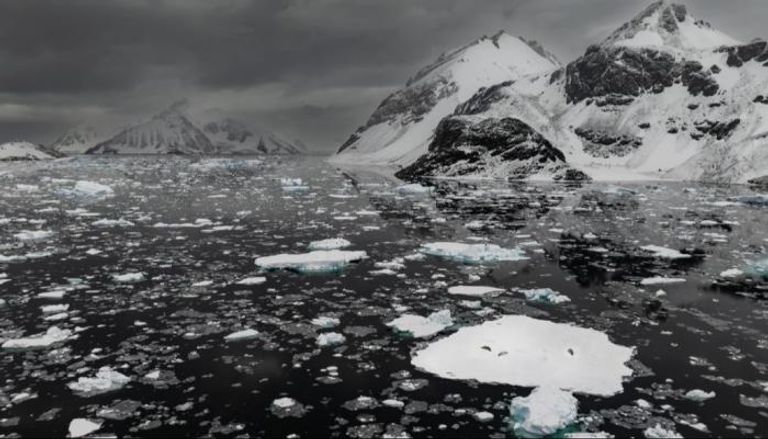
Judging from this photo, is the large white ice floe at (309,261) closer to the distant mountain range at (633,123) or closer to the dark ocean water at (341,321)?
the dark ocean water at (341,321)

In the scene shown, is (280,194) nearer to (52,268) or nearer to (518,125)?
(52,268)

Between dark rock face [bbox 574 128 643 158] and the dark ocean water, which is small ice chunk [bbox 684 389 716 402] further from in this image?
dark rock face [bbox 574 128 643 158]

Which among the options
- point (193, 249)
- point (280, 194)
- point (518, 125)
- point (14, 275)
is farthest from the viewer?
point (518, 125)

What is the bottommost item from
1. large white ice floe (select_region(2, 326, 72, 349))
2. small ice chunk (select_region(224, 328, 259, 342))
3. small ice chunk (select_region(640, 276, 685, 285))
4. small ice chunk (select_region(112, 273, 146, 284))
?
large white ice floe (select_region(2, 326, 72, 349))

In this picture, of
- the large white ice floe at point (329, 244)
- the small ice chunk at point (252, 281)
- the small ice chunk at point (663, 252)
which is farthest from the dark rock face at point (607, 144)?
the small ice chunk at point (252, 281)

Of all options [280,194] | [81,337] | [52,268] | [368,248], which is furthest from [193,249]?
[280,194]

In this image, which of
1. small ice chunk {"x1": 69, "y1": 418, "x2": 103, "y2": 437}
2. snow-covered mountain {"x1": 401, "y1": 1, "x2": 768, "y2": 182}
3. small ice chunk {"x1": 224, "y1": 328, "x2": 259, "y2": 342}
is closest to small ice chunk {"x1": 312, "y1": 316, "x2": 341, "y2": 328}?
small ice chunk {"x1": 224, "y1": 328, "x2": 259, "y2": 342}

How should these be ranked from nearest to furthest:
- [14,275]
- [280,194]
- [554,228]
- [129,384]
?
[129,384] < [14,275] < [554,228] < [280,194]
